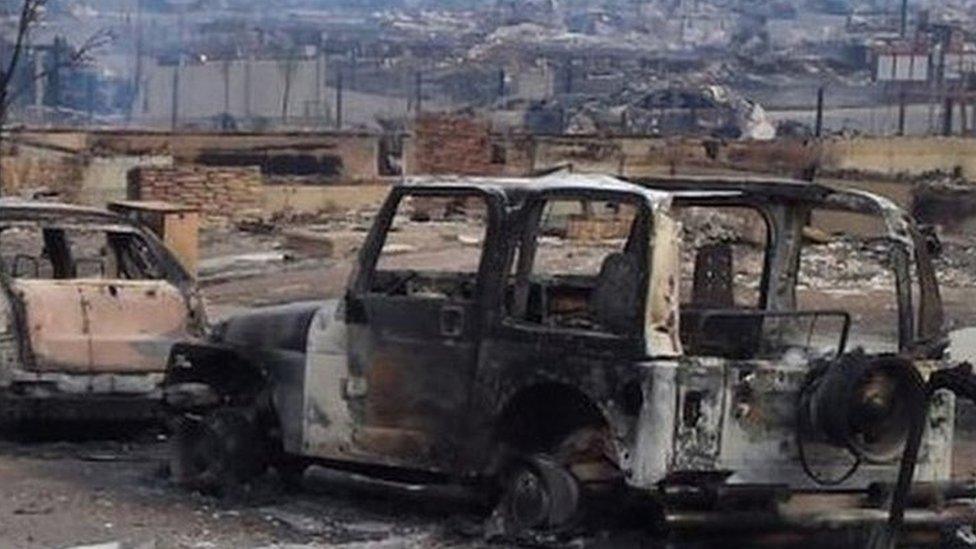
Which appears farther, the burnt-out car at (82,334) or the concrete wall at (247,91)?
the concrete wall at (247,91)

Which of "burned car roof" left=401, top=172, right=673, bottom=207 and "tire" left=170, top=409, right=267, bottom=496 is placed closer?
"burned car roof" left=401, top=172, right=673, bottom=207

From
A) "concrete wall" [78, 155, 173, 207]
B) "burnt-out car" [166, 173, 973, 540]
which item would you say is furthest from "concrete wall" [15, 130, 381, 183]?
"burnt-out car" [166, 173, 973, 540]

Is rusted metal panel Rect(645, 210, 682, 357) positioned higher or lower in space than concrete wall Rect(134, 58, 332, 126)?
higher

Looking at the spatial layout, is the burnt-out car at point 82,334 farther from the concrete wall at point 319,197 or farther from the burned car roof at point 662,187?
the concrete wall at point 319,197

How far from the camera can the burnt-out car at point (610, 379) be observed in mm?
9555

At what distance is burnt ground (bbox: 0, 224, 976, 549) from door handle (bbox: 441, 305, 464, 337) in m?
0.78

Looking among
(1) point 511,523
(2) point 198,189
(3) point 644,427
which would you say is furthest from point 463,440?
(2) point 198,189

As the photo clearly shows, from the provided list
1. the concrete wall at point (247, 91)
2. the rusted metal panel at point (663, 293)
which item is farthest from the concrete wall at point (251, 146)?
the concrete wall at point (247, 91)

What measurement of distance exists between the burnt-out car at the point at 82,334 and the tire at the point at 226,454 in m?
1.08

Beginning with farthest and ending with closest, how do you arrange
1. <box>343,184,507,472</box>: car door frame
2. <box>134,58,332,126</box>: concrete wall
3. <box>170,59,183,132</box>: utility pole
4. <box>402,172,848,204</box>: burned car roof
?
<box>134,58,332,126</box>: concrete wall → <box>170,59,183,132</box>: utility pole → <box>343,184,507,472</box>: car door frame → <box>402,172,848,204</box>: burned car roof

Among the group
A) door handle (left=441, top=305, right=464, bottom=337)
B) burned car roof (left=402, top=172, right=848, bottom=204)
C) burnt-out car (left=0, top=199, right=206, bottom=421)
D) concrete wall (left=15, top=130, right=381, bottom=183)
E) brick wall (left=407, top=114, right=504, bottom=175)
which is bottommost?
concrete wall (left=15, top=130, right=381, bottom=183)

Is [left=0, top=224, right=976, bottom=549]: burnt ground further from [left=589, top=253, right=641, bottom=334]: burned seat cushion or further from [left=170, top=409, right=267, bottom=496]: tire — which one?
[left=589, top=253, right=641, bottom=334]: burned seat cushion

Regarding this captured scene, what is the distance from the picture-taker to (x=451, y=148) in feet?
132

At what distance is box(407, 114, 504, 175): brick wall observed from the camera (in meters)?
39.9
